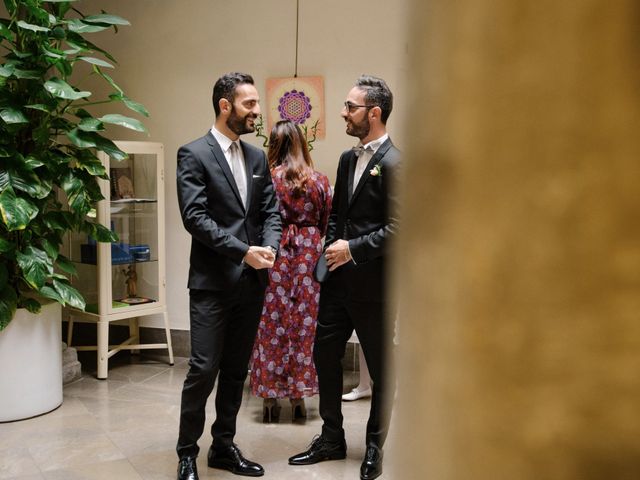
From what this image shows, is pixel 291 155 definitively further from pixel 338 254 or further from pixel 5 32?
pixel 5 32

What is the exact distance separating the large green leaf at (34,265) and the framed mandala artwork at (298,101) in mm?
2070

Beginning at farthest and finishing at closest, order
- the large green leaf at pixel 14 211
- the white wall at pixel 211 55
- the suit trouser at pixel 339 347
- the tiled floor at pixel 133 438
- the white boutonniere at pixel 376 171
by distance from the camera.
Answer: the white wall at pixel 211 55
the large green leaf at pixel 14 211
the tiled floor at pixel 133 438
the suit trouser at pixel 339 347
the white boutonniere at pixel 376 171

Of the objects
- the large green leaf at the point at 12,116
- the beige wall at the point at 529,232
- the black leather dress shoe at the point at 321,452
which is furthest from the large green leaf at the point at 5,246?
the beige wall at the point at 529,232

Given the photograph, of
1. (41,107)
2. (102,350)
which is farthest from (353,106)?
(102,350)

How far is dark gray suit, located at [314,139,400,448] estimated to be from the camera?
3.15m

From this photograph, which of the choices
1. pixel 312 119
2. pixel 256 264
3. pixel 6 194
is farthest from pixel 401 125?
pixel 312 119

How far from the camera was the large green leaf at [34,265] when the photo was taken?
13.0 ft

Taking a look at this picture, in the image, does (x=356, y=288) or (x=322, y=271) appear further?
(x=322, y=271)

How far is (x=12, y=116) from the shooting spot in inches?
152

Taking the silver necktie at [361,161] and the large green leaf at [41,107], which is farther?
the large green leaf at [41,107]

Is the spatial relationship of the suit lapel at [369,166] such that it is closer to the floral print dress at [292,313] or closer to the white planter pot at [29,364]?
the floral print dress at [292,313]

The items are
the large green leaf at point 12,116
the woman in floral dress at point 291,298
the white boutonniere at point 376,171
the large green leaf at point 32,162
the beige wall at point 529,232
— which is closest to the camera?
the beige wall at point 529,232

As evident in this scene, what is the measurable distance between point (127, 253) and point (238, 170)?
247cm

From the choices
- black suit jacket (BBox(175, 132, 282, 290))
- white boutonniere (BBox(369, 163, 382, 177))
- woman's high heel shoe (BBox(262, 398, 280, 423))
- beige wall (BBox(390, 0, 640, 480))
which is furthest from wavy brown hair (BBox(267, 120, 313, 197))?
beige wall (BBox(390, 0, 640, 480))
